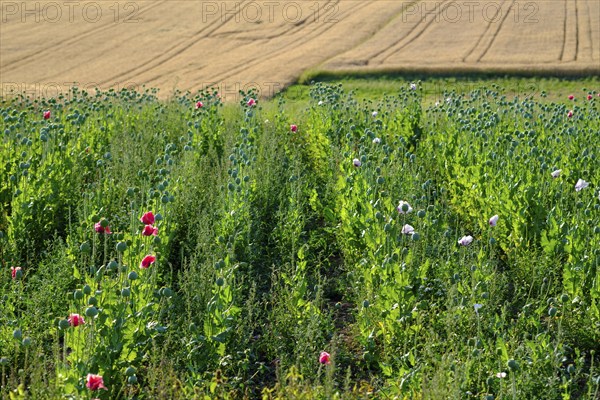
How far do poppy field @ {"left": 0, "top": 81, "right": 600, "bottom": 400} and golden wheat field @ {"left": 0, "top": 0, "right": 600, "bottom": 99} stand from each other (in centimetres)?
1181

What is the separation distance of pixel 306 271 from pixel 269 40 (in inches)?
874

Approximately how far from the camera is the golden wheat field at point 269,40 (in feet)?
75.3

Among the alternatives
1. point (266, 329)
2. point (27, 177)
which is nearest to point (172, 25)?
point (27, 177)

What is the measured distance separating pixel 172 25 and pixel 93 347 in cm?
2694

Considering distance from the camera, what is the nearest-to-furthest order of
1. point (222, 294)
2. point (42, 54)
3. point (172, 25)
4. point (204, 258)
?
point (222, 294) → point (204, 258) → point (42, 54) → point (172, 25)

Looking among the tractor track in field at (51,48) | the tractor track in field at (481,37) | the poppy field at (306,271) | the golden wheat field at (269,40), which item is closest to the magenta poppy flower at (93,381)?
the poppy field at (306,271)

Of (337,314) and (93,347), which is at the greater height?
(93,347)

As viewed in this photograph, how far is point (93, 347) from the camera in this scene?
4504 millimetres

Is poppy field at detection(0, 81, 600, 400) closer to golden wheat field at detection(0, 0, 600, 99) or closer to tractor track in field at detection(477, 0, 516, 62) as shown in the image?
golden wheat field at detection(0, 0, 600, 99)

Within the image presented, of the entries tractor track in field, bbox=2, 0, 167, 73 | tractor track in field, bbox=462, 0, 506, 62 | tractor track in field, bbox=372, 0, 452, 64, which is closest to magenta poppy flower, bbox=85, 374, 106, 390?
tractor track in field, bbox=372, 0, 452, 64

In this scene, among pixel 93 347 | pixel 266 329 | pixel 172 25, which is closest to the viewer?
pixel 93 347

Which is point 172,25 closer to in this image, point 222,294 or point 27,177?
point 27,177

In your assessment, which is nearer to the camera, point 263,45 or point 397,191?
point 397,191

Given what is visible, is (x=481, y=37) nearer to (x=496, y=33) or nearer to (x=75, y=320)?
(x=496, y=33)
